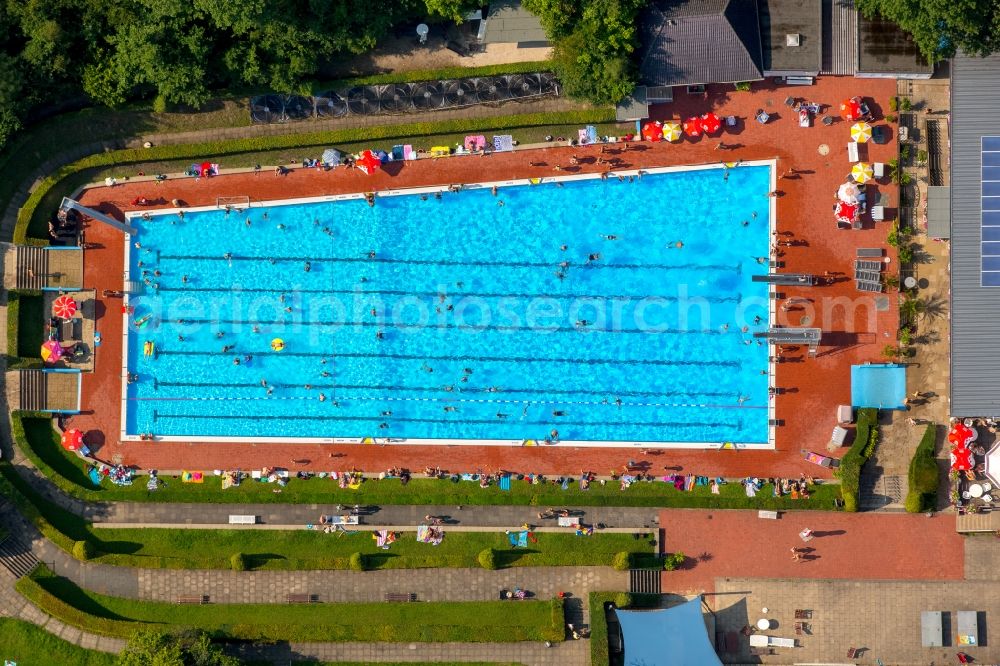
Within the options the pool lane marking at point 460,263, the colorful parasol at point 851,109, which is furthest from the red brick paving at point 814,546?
the colorful parasol at point 851,109

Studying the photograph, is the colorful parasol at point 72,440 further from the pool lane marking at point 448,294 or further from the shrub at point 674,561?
→ the shrub at point 674,561

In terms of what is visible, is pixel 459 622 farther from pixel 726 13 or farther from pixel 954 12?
pixel 954 12

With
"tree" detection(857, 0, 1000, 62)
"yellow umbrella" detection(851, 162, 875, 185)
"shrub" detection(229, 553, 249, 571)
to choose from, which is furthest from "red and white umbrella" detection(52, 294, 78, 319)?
"tree" detection(857, 0, 1000, 62)

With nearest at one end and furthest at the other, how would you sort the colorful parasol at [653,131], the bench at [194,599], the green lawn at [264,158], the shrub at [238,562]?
the shrub at [238,562], the colorful parasol at [653,131], the bench at [194,599], the green lawn at [264,158]

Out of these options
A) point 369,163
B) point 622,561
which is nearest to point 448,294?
point 369,163

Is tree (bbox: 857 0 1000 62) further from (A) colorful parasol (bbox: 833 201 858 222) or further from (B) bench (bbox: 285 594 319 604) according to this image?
(B) bench (bbox: 285 594 319 604)

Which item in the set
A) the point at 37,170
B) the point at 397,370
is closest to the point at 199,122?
the point at 37,170

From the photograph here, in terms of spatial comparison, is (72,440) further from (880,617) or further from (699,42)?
(880,617)
